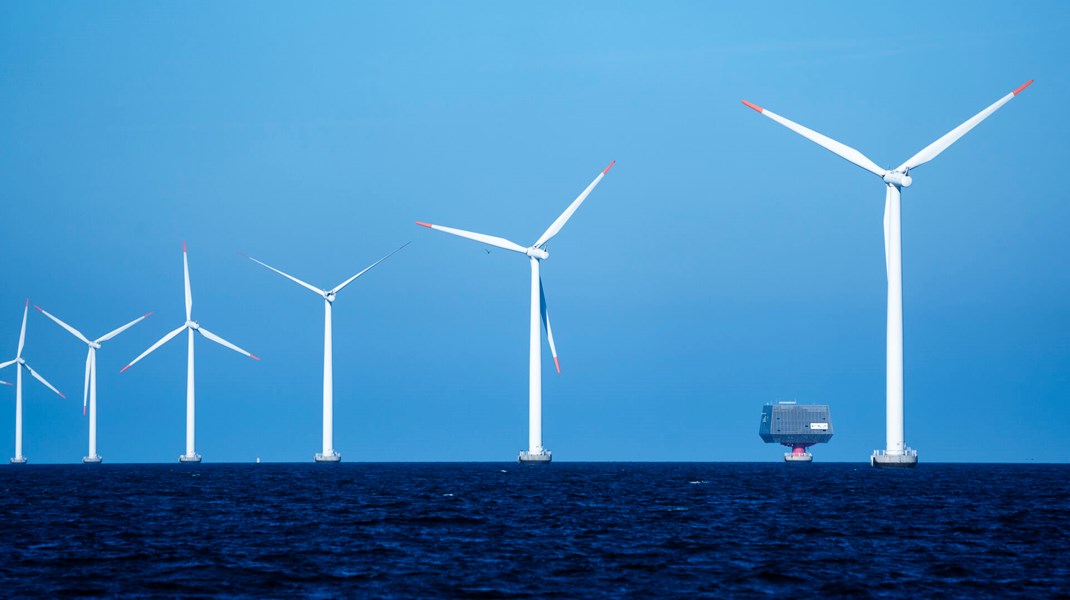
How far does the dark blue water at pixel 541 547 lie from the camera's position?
42.1 metres

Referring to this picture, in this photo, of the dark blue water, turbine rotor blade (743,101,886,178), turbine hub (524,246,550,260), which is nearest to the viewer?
the dark blue water

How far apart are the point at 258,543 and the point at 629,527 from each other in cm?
1734

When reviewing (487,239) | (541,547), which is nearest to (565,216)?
(487,239)

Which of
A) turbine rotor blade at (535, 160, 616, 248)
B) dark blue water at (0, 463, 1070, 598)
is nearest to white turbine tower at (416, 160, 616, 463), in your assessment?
turbine rotor blade at (535, 160, 616, 248)

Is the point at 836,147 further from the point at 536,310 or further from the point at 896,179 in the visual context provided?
the point at 536,310

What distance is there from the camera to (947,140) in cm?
12319

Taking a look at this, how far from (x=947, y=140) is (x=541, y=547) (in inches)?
3191

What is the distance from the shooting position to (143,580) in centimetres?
4338

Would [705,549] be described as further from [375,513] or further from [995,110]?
[995,110]

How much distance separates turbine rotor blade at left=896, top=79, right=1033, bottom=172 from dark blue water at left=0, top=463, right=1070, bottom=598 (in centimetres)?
3958

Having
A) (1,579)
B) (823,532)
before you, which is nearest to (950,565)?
(823,532)

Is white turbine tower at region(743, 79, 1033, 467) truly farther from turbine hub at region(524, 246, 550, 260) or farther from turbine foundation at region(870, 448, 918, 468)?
turbine hub at region(524, 246, 550, 260)

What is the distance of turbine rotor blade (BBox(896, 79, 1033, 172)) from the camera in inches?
4628

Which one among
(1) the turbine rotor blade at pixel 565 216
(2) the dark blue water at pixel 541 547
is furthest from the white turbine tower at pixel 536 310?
(2) the dark blue water at pixel 541 547
